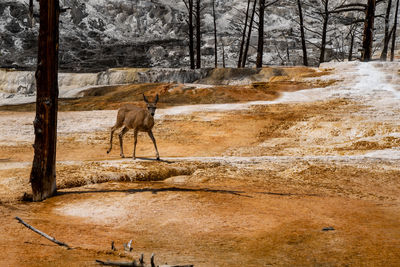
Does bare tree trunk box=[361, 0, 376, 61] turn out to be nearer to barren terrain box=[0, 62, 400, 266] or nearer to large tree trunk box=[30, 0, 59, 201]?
barren terrain box=[0, 62, 400, 266]

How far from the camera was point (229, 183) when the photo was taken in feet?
30.0

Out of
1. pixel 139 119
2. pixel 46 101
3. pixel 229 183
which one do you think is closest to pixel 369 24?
pixel 139 119

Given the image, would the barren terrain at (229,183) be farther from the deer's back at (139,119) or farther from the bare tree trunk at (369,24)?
the bare tree trunk at (369,24)

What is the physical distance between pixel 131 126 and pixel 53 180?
184 inches

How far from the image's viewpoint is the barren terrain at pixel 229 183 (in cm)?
489

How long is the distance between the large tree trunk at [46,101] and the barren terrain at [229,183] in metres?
0.44

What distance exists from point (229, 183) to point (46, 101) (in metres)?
4.07

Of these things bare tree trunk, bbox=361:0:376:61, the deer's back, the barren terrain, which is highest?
bare tree trunk, bbox=361:0:376:61

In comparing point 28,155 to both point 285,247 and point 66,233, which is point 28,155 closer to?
point 66,233

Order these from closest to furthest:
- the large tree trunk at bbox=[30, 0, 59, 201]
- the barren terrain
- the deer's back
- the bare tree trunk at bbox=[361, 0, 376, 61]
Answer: the barren terrain → the large tree trunk at bbox=[30, 0, 59, 201] → the deer's back → the bare tree trunk at bbox=[361, 0, 376, 61]

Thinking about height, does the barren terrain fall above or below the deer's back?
below

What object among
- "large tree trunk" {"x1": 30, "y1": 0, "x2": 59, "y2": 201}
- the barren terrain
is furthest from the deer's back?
"large tree trunk" {"x1": 30, "y1": 0, "x2": 59, "y2": 201}

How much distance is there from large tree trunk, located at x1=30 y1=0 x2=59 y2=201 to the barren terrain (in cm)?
44

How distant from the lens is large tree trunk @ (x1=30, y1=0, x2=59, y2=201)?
288 inches
